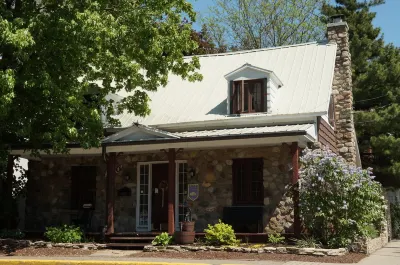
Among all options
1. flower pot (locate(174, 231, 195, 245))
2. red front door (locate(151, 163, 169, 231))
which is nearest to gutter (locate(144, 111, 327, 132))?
red front door (locate(151, 163, 169, 231))

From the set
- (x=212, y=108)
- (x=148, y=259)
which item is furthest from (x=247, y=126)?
(x=148, y=259)

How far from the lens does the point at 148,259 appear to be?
1157cm

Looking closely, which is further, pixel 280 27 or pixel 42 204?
pixel 280 27

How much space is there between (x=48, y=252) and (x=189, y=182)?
4.71m

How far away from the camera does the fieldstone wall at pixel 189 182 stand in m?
14.6

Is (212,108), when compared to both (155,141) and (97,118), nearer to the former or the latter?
(155,141)

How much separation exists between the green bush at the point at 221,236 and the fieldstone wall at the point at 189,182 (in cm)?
184

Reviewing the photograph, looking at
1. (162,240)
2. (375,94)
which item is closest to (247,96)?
(162,240)

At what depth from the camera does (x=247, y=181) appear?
15148 mm

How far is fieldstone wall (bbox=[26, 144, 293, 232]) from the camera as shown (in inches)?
576

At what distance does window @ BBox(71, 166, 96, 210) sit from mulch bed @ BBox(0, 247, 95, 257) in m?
3.50

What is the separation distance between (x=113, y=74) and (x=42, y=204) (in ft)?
20.1

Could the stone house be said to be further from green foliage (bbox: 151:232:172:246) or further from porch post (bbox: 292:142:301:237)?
green foliage (bbox: 151:232:172:246)

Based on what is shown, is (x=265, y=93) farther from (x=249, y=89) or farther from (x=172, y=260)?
(x=172, y=260)
